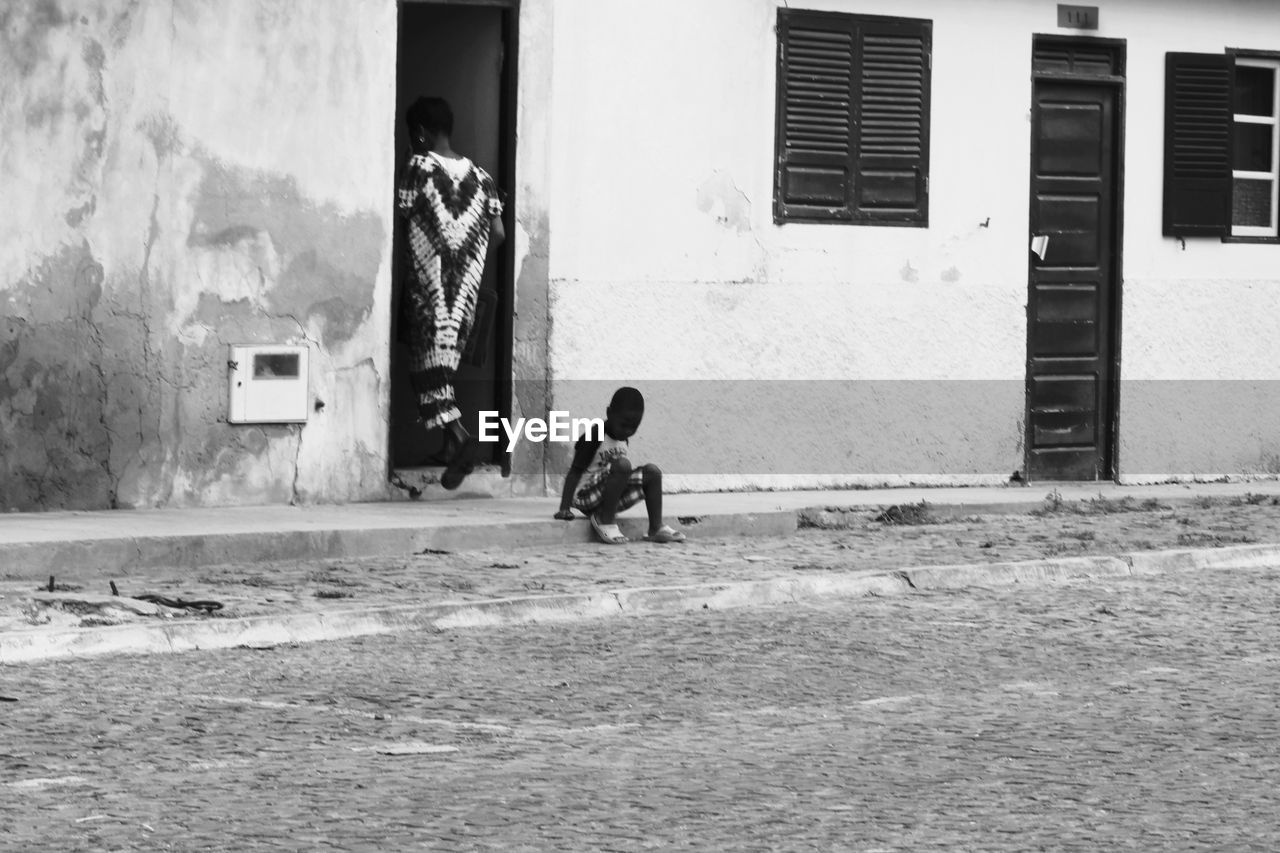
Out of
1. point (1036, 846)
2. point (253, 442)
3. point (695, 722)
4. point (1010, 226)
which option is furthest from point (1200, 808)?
point (1010, 226)

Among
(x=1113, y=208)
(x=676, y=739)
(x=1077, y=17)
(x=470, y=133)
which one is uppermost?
(x=1077, y=17)

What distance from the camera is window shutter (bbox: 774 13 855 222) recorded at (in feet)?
49.2

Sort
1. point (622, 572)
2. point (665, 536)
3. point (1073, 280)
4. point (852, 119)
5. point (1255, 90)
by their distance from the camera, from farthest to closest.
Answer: point (1255, 90)
point (1073, 280)
point (852, 119)
point (665, 536)
point (622, 572)

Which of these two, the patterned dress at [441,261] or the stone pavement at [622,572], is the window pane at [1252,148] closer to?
the stone pavement at [622,572]

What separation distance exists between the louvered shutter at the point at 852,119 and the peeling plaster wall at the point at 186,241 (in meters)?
2.81

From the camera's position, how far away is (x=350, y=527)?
12.0 meters

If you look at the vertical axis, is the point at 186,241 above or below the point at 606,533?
above

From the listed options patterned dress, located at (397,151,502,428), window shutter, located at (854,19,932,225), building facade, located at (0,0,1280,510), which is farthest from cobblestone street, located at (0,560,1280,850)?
window shutter, located at (854,19,932,225)

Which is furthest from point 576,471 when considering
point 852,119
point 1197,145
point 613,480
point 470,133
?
point 1197,145

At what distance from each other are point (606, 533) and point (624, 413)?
2.27 feet

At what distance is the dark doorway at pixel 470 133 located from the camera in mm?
14039

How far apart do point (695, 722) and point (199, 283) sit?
610cm

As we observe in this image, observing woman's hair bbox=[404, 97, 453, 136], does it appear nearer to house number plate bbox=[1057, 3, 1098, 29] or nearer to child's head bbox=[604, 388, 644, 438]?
child's head bbox=[604, 388, 644, 438]

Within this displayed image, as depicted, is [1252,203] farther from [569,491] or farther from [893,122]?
[569,491]
